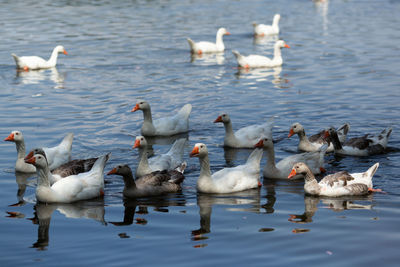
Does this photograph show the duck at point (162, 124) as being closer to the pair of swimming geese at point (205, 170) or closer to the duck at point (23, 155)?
the pair of swimming geese at point (205, 170)

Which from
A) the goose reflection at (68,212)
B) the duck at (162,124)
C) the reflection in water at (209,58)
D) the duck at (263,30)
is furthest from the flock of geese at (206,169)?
the duck at (263,30)

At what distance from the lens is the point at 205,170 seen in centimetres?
1369

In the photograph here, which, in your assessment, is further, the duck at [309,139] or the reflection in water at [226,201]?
the duck at [309,139]

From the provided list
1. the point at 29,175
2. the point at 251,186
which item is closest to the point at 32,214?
the point at 29,175

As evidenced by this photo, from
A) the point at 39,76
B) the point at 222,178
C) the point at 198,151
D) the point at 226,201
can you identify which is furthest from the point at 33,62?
the point at 226,201

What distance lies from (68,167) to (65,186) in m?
1.34

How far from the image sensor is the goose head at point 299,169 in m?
13.3

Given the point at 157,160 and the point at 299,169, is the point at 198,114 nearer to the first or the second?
the point at 157,160

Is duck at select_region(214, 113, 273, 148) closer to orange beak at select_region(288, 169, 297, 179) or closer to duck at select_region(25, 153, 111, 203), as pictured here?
orange beak at select_region(288, 169, 297, 179)

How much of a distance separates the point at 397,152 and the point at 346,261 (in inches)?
263

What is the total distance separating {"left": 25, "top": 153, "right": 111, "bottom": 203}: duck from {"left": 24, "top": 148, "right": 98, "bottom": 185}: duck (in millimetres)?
838

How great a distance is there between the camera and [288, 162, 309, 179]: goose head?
13328 mm

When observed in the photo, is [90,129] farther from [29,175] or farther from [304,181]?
[304,181]

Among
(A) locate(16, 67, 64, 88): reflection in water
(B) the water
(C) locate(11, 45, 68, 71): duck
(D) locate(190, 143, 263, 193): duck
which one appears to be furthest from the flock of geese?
(C) locate(11, 45, 68, 71): duck
